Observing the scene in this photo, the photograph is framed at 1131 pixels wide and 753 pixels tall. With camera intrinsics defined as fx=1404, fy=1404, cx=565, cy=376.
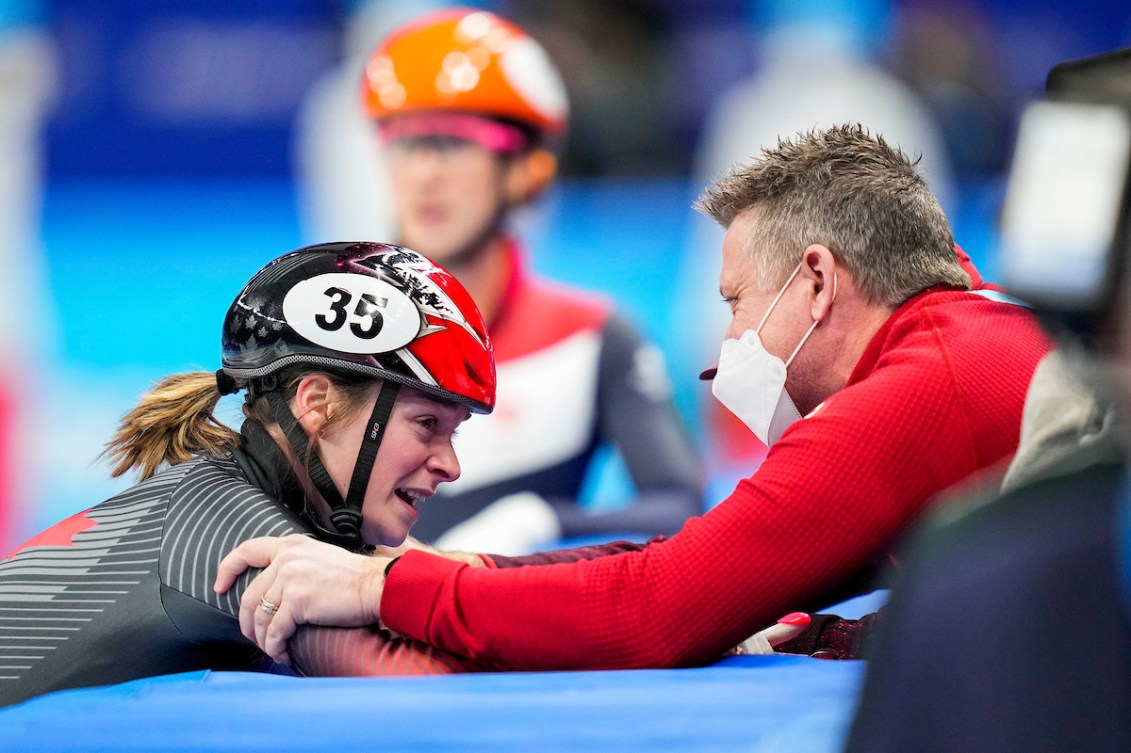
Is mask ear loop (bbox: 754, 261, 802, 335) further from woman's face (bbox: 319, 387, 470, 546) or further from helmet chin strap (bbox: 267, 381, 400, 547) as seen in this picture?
helmet chin strap (bbox: 267, 381, 400, 547)

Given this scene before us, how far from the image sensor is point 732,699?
1.98 metres

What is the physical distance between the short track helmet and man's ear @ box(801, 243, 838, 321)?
0.61 m

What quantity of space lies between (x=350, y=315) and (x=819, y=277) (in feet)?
2.82

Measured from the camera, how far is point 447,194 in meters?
5.56

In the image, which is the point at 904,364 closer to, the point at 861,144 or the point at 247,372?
the point at 861,144

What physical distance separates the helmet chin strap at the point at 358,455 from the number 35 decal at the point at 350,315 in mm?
103

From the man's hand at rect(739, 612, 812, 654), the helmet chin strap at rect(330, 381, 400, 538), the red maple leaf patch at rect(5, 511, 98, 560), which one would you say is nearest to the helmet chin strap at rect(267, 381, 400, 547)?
the helmet chin strap at rect(330, 381, 400, 538)

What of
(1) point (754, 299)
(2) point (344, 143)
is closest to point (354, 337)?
(1) point (754, 299)

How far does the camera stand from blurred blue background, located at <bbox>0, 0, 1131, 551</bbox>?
8.44 m

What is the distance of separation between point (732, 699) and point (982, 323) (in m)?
0.80

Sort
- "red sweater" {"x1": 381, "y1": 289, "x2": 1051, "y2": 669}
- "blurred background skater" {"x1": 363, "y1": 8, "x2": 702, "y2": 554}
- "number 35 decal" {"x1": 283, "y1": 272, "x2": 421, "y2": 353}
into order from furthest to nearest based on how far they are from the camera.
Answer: "blurred background skater" {"x1": 363, "y1": 8, "x2": 702, "y2": 554}, "number 35 decal" {"x1": 283, "y1": 272, "x2": 421, "y2": 353}, "red sweater" {"x1": 381, "y1": 289, "x2": 1051, "y2": 669}

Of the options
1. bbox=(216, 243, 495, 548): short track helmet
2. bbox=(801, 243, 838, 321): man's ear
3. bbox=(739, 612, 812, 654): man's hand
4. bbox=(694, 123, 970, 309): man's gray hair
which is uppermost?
bbox=(694, 123, 970, 309): man's gray hair

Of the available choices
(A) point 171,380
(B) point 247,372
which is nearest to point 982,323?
(B) point 247,372

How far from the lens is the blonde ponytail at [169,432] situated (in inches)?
101
